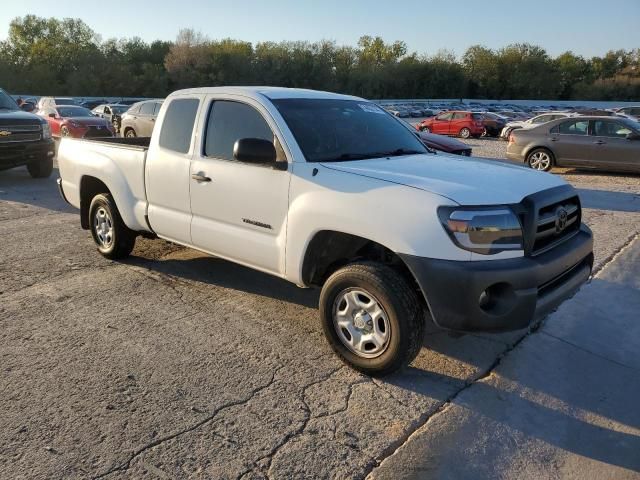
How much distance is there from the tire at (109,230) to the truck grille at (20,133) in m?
6.32

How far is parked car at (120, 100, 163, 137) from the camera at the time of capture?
59.8ft

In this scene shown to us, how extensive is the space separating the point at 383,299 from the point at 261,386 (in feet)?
3.11

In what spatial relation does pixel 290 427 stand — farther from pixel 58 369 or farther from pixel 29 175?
pixel 29 175

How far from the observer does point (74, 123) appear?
1867 centimetres

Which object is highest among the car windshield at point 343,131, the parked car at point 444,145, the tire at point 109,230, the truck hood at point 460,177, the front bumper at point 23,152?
the car windshield at point 343,131

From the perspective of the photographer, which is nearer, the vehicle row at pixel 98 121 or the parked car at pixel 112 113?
the vehicle row at pixel 98 121

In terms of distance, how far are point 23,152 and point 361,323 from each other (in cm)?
1033

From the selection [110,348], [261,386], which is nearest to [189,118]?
[110,348]

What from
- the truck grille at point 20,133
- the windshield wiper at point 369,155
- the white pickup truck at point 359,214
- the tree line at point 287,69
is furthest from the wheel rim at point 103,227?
the tree line at point 287,69

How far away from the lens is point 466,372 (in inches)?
149

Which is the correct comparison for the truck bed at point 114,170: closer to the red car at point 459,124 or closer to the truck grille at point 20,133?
the truck grille at point 20,133

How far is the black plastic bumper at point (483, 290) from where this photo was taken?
316cm

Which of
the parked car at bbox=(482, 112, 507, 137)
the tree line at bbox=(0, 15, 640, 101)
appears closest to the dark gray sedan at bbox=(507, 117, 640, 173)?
the parked car at bbox=(482, 112, 507, 137)

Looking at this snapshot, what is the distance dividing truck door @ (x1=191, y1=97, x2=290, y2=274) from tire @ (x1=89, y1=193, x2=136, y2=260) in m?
1.39
